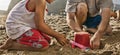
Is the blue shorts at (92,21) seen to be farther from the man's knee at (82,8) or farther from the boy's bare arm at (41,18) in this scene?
the boy's bare arm at (41,18)

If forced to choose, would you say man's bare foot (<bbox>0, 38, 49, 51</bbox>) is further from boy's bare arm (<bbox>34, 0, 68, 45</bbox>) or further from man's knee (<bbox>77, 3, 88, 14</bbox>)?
man's knee (<bbox>77, 3, 88, 14</bbox>)

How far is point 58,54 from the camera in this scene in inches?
104

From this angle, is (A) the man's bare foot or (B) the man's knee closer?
(A) the man's bare foot

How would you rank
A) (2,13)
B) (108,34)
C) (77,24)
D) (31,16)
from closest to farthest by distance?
(31,16)
(77,24)
(108,34)
(2,13)

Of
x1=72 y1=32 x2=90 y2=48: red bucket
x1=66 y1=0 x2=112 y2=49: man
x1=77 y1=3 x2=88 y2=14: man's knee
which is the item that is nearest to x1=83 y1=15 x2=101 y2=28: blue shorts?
x1=66 y1=0 x2=112 y2=49: man

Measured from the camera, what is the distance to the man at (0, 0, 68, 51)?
269 cm

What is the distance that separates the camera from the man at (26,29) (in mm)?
2691

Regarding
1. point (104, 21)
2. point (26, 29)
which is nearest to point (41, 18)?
point (26, 29)

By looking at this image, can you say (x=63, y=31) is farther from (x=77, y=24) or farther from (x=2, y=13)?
(x=2, y=13)

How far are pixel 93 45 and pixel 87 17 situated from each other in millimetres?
750

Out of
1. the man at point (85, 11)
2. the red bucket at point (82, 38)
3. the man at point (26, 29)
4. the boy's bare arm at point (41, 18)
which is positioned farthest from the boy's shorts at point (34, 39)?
the man at point (85, 11)

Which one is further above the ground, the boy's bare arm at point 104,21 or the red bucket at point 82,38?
the boy's bare arm at point 104,21

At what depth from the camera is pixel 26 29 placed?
274 centimetres

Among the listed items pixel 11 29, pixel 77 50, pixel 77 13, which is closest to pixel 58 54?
pixel 77 50
